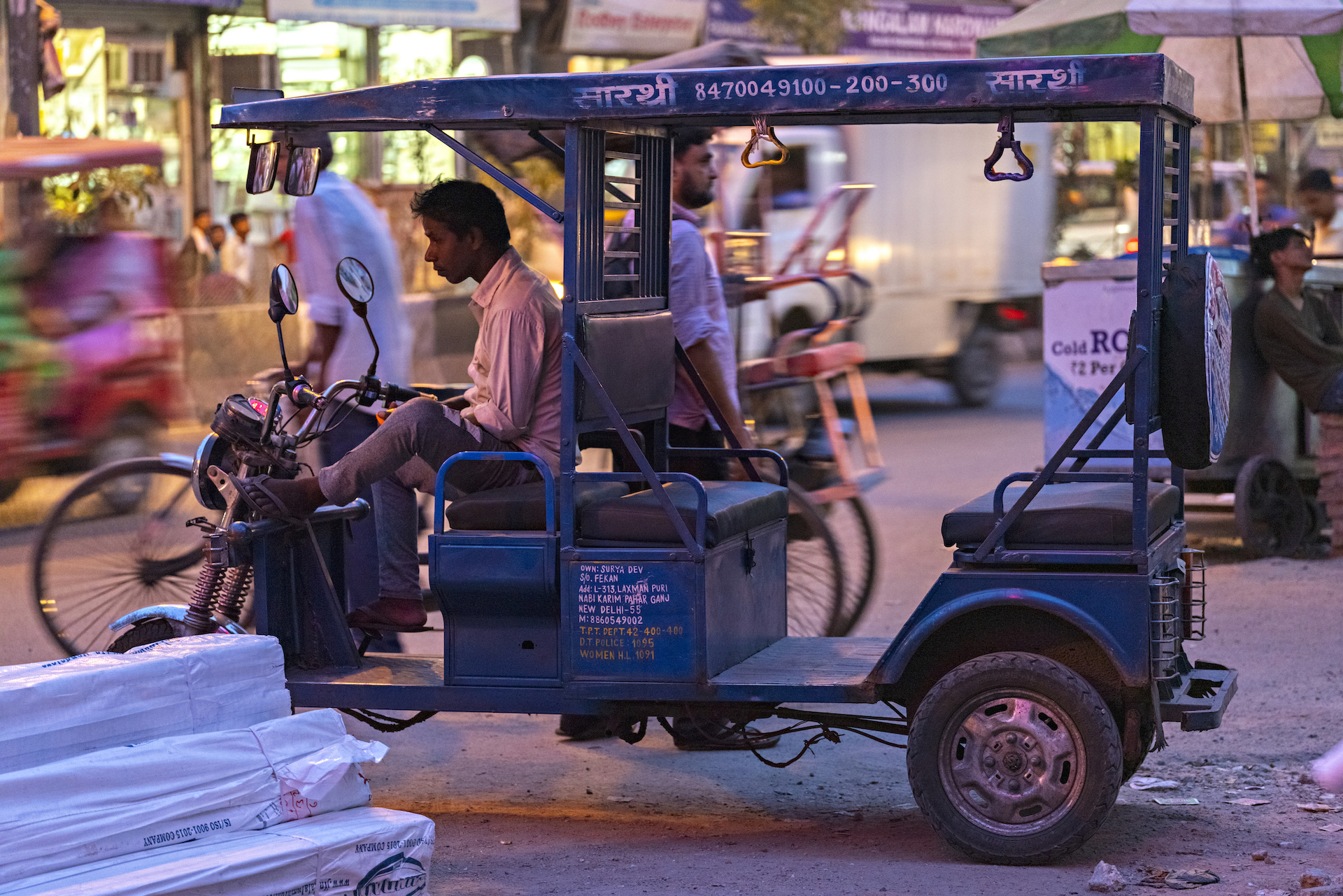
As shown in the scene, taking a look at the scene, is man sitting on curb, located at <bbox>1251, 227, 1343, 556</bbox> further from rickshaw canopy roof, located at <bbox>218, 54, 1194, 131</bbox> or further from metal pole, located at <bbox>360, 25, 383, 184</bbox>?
metal pole, located at <bbox>360, 25, 383, 184</bbox>

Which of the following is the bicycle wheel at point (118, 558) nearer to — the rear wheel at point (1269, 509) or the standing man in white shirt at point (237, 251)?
the rear wheel at point (1269, 509)

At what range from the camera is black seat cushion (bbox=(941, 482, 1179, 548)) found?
14.9ft

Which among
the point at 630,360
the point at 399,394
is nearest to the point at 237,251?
the point at 399,394

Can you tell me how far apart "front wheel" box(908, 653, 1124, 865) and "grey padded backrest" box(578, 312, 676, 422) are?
1.23 metres

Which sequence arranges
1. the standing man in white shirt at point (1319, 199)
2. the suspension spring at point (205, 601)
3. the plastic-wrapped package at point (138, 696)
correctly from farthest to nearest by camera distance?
the standing man in white shirt at point (1319, 199) < the suspension spring at point (205, 601) < the plastic-wrapped package at point (138, 696)

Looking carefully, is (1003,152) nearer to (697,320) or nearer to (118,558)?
(697,320)

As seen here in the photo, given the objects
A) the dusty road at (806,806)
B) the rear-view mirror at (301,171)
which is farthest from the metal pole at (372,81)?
the rear-view mirror at (301,171)

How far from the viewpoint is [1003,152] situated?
14.3 ft

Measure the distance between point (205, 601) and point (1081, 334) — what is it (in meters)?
5.07

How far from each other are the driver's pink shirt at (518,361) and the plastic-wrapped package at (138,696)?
0.96 m

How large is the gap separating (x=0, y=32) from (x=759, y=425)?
9226 mm

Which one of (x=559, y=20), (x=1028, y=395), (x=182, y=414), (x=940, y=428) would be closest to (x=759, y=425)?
(x=182, y=414)

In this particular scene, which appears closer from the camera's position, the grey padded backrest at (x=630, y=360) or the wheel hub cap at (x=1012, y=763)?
the wheel hub cap at (x=1012, y=763)

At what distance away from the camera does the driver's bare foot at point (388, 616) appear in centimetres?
544
